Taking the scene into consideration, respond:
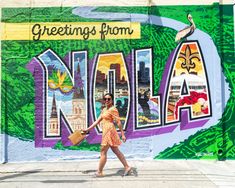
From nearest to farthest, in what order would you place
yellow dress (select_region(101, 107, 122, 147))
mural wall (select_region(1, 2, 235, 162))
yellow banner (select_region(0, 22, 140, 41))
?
yellow dress (select_region(101, 107, 122, 147))
mural wall (select_region(1, 2, 235, 162))
yellow banner (select_region(0, 22, 140, 41))

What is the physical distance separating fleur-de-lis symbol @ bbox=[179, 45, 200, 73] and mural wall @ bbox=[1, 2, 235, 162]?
0.03 m

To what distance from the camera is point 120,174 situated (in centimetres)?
880

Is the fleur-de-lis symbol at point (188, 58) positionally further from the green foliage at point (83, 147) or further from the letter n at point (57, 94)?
the green foliage at point (83, 147)


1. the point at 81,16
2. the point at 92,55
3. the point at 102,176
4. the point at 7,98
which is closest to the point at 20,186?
the point at 102,176

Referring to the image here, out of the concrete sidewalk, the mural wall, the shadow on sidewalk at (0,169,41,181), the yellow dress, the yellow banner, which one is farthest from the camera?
the yellow banner

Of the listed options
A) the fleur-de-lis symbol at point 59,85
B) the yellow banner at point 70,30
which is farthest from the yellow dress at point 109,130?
the yellow banner at point 70,30

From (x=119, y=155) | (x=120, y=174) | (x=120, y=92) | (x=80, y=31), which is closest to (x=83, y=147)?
(x=120, y=92)

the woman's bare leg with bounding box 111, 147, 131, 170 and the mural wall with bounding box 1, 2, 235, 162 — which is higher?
the mural wall with bounding box 1, 2, 235, 162

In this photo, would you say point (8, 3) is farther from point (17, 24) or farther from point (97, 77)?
point (97, 77)

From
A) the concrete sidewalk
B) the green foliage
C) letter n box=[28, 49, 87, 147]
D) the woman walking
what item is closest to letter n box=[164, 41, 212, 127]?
the concrete sidewalk

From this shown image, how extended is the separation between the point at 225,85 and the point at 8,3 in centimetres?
608

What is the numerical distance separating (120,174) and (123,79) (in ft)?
9.12

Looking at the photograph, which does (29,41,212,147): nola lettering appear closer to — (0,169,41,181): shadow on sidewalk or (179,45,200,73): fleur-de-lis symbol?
(179,45,200,73): fleur-de-lis symbol

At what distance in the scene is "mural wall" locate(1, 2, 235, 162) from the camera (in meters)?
10.5
